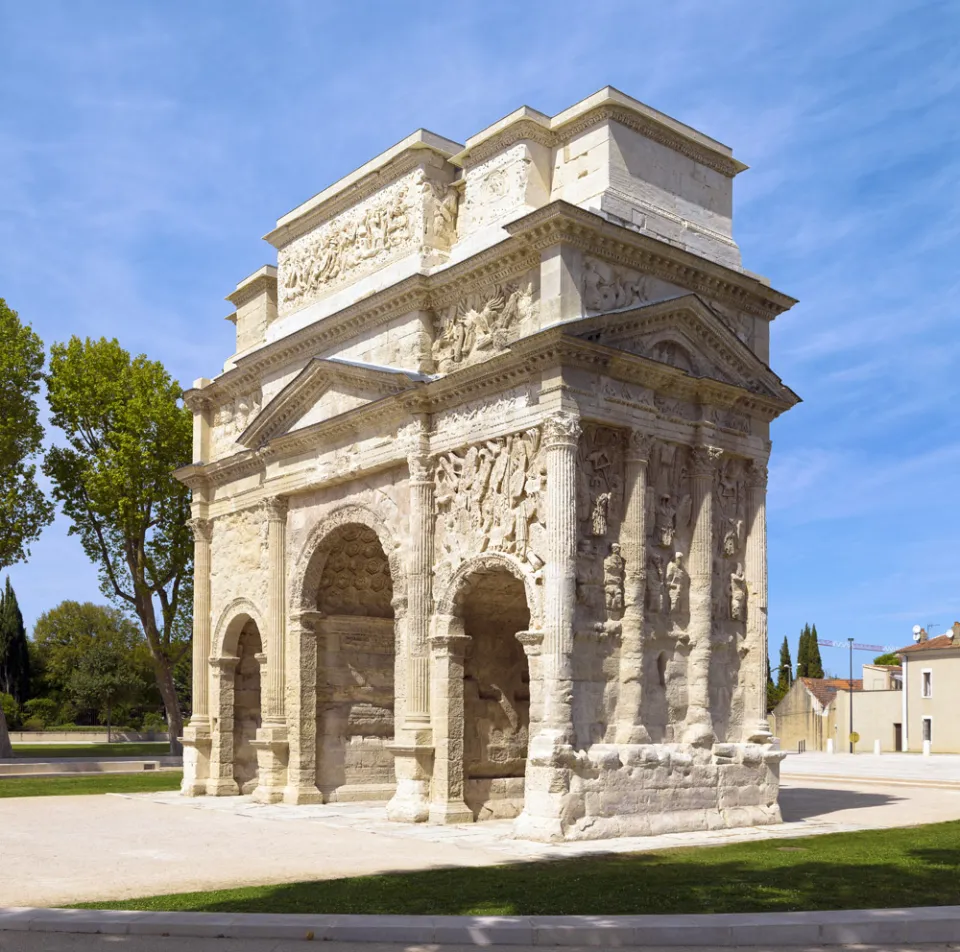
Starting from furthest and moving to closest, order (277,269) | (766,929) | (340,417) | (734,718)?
(277,269)
(340,417)
(734,718)
(766,929)

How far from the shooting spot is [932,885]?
10445 millimetres

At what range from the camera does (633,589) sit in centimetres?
1530

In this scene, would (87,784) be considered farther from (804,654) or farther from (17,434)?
(804,654)

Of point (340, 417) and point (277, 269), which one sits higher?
point (277, 269)

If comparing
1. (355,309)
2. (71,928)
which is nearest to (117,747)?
(355,309)

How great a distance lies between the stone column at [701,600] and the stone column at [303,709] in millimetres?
6443

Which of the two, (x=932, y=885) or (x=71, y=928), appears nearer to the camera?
(x=71, y=928)

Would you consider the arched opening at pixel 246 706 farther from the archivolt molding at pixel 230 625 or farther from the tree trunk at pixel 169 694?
the tree trunk at pixel 169 694

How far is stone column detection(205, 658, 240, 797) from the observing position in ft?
70.3

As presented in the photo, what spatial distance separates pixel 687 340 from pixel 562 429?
3.04 m

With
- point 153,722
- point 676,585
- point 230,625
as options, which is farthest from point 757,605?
point 153,722

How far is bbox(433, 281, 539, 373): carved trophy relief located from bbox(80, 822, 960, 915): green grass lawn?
706 cm

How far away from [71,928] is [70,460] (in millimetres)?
→ 26828

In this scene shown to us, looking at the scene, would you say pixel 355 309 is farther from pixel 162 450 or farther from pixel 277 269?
pixel 162 450
